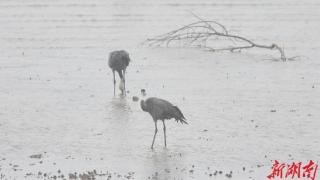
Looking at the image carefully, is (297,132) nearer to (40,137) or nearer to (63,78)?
(40,137)


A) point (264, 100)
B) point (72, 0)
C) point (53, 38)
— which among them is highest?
point (72, 0)

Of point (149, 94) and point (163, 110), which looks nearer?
point (163, 110)

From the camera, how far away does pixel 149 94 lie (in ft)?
69.0

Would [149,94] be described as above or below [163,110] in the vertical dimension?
above

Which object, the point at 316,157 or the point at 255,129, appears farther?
the point at 255,129

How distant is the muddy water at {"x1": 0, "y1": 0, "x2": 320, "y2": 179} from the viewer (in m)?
14.8

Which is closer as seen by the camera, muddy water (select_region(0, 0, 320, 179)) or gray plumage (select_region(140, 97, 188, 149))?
muddy water (select_region(0, 0, 320, 179))

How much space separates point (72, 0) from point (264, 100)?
2806cm

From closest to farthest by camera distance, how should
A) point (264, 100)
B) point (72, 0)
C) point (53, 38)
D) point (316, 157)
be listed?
point (316, 157) → point (264, 100) → point (53, 38) → point (72, 0)

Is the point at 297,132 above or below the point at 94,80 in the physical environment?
below

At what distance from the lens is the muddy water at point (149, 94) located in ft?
48.6

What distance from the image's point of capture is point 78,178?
13406mm


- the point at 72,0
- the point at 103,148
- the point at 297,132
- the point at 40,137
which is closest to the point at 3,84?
the point at 40,137

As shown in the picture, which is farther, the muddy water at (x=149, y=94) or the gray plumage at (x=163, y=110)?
the gray plumage at (x=163, y=110)
